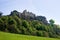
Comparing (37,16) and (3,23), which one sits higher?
(37,16)

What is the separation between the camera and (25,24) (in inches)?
2329

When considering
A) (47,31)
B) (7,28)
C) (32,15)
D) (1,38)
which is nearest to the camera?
(1,38)

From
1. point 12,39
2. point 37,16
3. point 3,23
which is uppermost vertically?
point 37,16

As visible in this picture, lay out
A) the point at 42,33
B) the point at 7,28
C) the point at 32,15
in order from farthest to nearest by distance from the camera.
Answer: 1. the point at 32,15
2. the point at 42,33
3. the point at 7,28

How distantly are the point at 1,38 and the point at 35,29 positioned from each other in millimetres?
32273

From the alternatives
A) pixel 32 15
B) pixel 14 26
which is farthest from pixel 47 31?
pixel 32 15

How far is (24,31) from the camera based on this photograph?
179 feet

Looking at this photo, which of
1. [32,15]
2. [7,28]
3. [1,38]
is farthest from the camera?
[32,15]

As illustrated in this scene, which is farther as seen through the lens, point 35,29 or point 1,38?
point 35,29

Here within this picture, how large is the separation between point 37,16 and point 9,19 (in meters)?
40.1

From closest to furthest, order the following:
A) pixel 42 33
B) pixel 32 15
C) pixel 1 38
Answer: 1. pixel 1 38
2. pixel 42 33
3. pixel 32 15

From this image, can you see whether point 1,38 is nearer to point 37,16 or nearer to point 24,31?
point 24,31

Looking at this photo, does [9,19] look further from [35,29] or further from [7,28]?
[35,29]

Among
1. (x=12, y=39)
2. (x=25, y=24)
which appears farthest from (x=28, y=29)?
(x=12, y=39)
